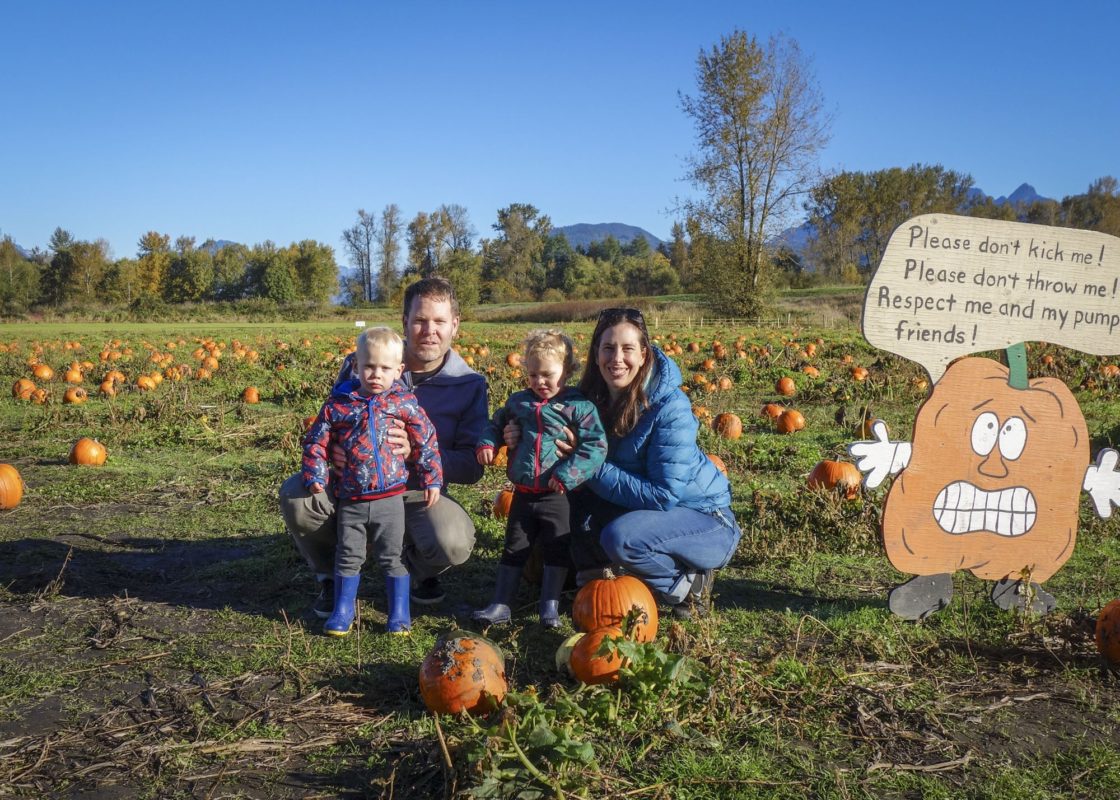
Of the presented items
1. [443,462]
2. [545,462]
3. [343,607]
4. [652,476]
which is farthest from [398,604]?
[652,476]

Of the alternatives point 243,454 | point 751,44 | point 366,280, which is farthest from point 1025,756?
point 366,280

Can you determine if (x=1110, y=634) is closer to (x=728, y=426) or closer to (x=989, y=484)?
(x=989, y=484)

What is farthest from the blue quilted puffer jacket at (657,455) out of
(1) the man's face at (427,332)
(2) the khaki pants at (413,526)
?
(1) the man's face at (427,332)

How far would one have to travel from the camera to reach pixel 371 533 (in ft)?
13.2

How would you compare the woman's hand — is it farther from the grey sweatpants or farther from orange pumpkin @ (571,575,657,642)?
the grey sweatpants

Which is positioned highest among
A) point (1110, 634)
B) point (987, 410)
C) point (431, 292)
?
point (431, 292)

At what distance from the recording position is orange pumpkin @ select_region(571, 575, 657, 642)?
3627mm

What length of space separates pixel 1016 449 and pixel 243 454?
631 centimetres

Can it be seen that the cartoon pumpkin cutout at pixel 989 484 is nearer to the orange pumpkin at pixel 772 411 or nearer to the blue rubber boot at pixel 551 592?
the blue rubber boot at pixel 551 592

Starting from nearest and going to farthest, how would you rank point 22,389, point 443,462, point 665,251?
1. point 443,462
2. point 22,389
3. point 665,251

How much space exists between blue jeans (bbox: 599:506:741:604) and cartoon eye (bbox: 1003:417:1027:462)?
4.57ft

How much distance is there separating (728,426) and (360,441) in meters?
5.17

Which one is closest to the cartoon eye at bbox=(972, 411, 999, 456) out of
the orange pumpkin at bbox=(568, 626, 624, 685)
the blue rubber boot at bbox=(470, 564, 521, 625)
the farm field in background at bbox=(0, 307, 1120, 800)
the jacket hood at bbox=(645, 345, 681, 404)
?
the farm field in background at bbox=(0, 307, 1120, 800)

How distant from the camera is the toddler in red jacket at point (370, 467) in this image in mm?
3873
